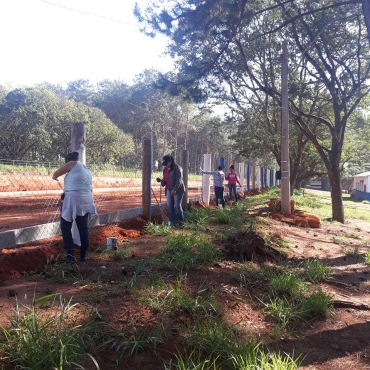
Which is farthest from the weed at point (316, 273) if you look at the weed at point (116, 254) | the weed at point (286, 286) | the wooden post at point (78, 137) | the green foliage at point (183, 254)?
the wooden post at point (78, 137)

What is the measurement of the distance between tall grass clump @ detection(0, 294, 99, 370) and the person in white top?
2.05 metres

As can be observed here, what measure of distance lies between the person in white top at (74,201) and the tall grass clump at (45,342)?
A: 6.73ft

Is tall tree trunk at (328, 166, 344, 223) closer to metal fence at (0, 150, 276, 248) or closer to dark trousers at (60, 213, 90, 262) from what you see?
metal fence at (0, 150, 276, 248)

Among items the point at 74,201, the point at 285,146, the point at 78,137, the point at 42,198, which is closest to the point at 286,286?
the point at 74,201

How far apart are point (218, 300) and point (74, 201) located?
2186 mm

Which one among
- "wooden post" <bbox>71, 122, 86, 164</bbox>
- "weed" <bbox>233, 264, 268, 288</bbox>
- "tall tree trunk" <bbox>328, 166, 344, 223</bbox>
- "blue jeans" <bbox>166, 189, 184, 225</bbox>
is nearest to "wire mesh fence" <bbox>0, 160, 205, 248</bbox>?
"blue jeans" <bbox>166, 189, 184, 225</bbox>

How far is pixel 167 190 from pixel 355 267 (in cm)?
366

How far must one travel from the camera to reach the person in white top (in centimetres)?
507

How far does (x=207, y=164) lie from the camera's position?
477 inches

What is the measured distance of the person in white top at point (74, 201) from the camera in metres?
5.07

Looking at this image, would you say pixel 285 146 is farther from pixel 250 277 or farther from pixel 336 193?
pixel 250 277

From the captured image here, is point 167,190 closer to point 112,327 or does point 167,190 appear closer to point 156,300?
point 156,300

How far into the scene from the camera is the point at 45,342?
2645 millimetres

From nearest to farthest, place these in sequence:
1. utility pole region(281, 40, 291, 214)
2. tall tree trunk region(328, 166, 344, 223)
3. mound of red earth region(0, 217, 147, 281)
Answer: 1. mound of red earth region(0, 217, 147, 281)
2. utility pole region(281, 40, 291, 214)
3. tall tree trunk region(328, 166, 344, 223)
